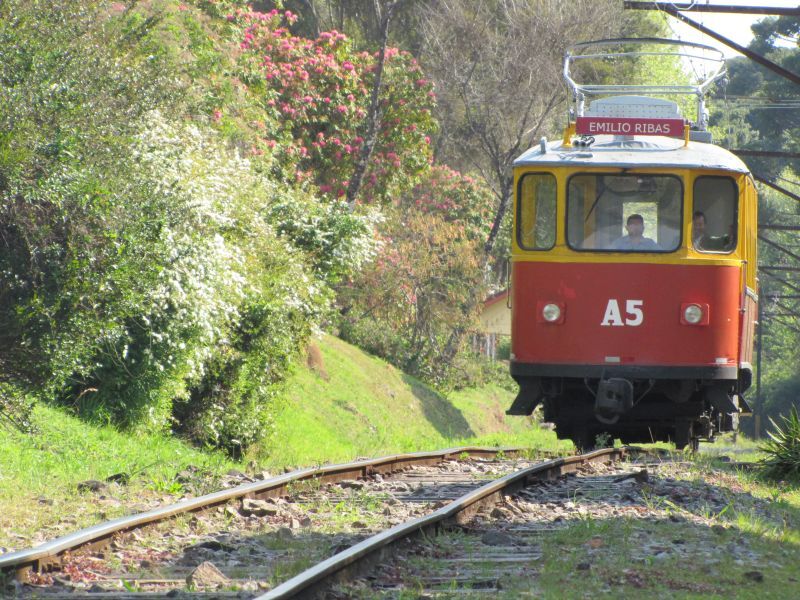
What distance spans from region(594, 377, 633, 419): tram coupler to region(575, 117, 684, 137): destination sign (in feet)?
9.53

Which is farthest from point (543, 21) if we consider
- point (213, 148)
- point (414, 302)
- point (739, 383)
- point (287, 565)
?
point (287, 565)

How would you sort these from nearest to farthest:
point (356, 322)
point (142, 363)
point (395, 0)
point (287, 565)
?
point (287, 565) < point (142, 363) < point (395, 0) < point (356, 322)

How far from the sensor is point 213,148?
58.2 ft

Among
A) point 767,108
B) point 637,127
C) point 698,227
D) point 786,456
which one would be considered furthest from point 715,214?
point 767,108

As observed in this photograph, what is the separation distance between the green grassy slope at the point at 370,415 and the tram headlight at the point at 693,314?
14.4 feet

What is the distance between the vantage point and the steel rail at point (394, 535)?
18.6 ft

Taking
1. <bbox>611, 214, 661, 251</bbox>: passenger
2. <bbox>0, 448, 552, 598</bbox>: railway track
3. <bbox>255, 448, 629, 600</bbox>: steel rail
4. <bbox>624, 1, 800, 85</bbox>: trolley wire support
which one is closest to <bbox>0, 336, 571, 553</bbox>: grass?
<bbox>0, 448, 552, 598</bbox>: railway track

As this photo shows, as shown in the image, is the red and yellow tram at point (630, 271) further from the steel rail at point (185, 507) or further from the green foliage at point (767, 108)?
the green foliage at point (767, 108)

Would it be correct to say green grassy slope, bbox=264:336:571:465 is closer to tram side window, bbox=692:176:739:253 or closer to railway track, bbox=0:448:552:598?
railway track, bbox=0:448:552:598

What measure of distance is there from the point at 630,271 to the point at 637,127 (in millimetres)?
1852

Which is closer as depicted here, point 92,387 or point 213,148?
point 92,387

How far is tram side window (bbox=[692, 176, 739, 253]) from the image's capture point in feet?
42.8

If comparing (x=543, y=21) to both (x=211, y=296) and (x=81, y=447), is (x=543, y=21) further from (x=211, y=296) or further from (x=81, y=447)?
(x=81, y=447)

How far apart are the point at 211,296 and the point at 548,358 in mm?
4382
